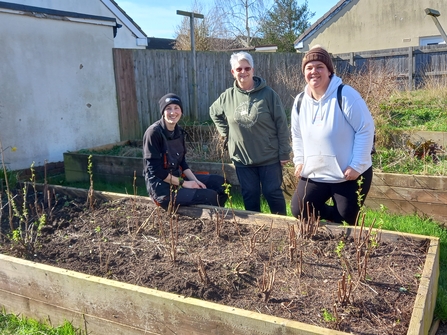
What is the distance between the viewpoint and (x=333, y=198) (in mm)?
3777

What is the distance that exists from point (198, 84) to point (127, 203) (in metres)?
7.54

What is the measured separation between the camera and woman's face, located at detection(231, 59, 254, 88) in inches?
161

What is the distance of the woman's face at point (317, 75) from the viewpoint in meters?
3.37

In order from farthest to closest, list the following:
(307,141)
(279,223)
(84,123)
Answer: (84,123)
(279,223)
(307,141)

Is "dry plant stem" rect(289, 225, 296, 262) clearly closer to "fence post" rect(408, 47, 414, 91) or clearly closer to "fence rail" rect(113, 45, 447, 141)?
"fence rail" rect(113, 45, 447, 141)

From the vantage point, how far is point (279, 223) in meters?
3.96

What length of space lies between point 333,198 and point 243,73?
1428mm

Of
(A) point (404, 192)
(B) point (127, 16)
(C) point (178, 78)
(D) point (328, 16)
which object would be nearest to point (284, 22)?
(D) point (328, 16)

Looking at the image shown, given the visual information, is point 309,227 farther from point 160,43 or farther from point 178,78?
point 160,43

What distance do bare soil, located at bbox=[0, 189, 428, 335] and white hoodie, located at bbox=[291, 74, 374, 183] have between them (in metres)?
0.52

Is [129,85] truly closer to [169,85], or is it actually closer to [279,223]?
[169,85]

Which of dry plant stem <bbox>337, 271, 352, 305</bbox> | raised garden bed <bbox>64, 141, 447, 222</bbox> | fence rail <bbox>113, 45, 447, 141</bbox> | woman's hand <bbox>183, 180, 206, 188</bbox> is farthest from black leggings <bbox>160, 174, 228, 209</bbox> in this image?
fence rail <bbox>113, 45, 447, 141</bbox>

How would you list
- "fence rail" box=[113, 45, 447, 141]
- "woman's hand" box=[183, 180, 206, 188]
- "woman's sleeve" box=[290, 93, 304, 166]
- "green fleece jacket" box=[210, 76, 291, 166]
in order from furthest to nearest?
1. "fence rail" box=[113, 45, 447, 141]
2. "woman's hand" box=[183, 180, 206, 188]
3. "green fleece jacket" box=[210, 76, 291, 166]
4. "woman's sleeve" box=[290, 93, 304, 166]

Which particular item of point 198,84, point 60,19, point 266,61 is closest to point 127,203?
point 60,19
